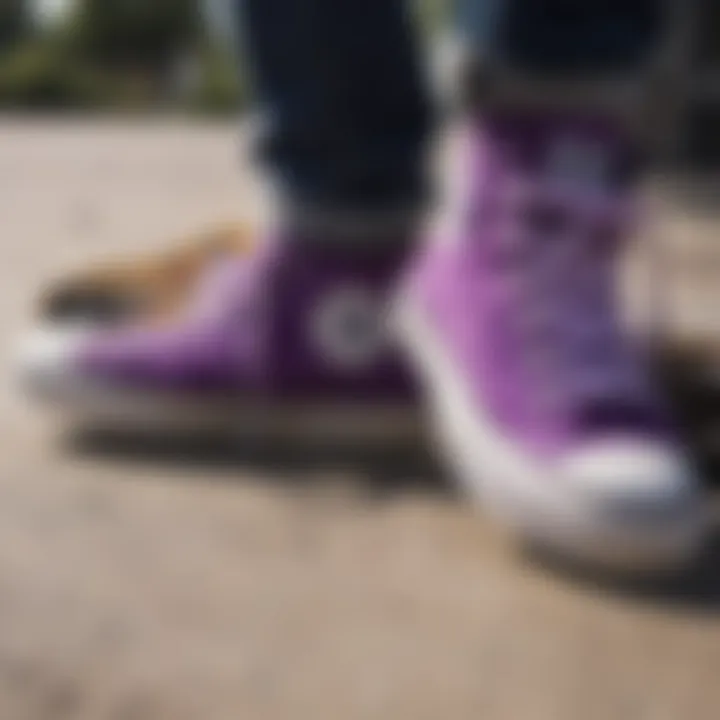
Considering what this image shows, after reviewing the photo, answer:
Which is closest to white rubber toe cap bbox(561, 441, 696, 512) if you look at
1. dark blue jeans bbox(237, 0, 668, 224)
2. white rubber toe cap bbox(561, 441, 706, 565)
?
white rubber toe cap bbox(561, 441, 706, 565)

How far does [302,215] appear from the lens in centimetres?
91

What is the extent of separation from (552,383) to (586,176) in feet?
0.36

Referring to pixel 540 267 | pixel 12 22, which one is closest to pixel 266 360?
pixel 540 267

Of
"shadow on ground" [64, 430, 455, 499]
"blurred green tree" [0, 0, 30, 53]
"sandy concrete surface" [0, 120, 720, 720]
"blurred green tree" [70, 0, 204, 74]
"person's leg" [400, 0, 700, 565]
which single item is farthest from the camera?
"blurred green tree" [70, 0, 204, 74]

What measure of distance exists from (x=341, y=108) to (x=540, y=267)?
0.52ft

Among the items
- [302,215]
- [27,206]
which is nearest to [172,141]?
[27,206]

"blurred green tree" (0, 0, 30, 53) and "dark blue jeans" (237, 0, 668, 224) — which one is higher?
"dark blue jeans" (237, 0, 668, 224)

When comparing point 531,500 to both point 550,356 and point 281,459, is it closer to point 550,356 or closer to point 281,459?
point 550,356

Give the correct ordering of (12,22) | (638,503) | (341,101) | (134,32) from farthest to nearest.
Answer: (134,32) < (12,22) < (341,101) < (638,503)

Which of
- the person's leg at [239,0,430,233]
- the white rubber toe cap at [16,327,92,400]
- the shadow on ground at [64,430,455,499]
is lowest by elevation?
the shadow on ground at [64,430,455,499]

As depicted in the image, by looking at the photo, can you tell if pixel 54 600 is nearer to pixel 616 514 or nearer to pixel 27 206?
pixel 616 514

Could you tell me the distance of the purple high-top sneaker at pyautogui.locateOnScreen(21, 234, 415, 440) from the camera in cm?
89

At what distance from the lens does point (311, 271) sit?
0.91 meters

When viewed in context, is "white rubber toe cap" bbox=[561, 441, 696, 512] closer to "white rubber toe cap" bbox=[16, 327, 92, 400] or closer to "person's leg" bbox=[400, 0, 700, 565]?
"person's leg" bbox=[400, 0, 700, 565]
